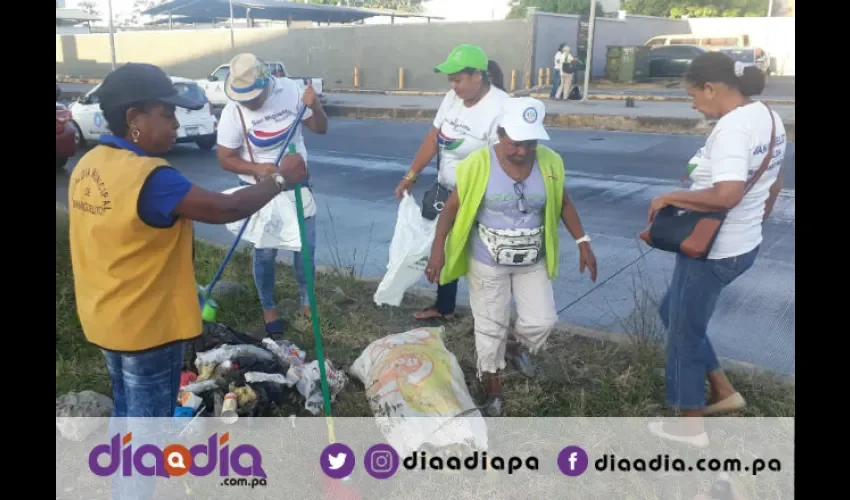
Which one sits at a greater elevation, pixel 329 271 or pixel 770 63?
pixel 770 63

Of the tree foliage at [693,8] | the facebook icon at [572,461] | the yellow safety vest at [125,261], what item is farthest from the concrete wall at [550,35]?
the yellow safety vest at [125,261]

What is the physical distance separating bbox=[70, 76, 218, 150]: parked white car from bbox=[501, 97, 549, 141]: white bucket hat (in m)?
10.4

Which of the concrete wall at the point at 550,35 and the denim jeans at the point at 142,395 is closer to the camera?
the denim jeans at the point at 142,395

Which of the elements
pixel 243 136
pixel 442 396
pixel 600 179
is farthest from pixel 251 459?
pixel 600 179

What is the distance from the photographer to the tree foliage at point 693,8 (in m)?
38.5

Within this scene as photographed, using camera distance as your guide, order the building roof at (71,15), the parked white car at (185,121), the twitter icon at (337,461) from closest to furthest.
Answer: the twitter icon at (337,461) → the parked white car at (185,121) → the building roof at (71,15)

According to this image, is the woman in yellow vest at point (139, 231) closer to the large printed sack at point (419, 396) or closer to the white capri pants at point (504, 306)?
the large printed sack at point (419, 396)

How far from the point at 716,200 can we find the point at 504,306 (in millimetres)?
1206

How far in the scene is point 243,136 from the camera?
4.30 metres

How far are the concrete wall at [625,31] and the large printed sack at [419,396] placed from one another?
26.7m

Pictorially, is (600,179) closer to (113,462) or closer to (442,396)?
(442,396)

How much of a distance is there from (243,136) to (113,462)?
2.09m

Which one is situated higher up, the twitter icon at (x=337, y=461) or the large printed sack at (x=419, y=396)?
the large printed sack at (x=419, y=396)
